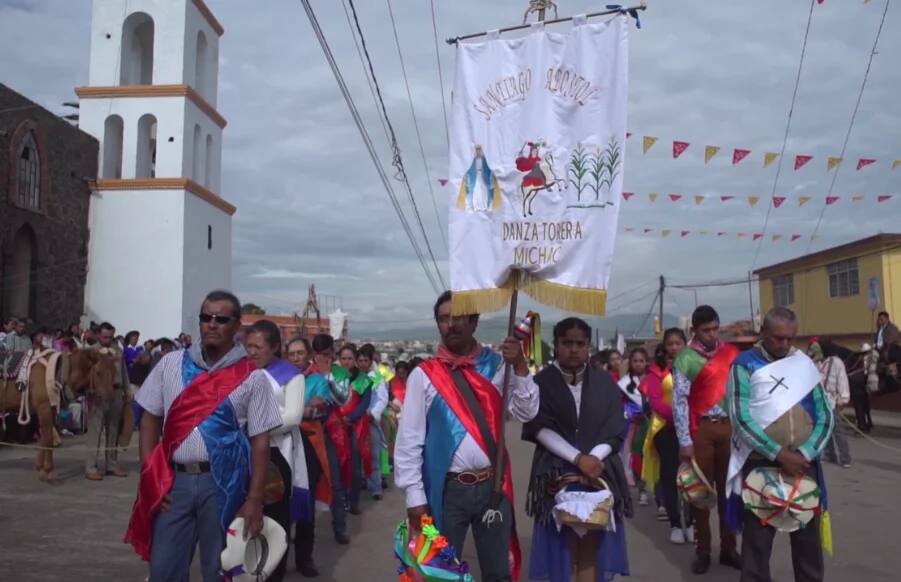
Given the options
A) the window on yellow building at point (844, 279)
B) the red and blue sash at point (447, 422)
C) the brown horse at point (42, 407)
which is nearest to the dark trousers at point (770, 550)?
the red and blue sash at point (447, 422)

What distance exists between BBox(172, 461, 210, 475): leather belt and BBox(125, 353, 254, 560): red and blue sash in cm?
3

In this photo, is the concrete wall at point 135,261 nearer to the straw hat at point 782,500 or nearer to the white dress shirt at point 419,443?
the white dress shirt at point 419,443

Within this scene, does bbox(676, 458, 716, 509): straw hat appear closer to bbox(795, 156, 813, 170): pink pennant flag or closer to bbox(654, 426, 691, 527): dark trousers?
bbox(654, 426, 691, 527): dark trousers

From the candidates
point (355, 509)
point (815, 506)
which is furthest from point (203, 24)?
point (815, 506)

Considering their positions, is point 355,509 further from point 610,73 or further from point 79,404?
point 79,404

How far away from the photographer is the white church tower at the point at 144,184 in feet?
71.8

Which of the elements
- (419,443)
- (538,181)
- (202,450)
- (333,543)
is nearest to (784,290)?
(333,543)

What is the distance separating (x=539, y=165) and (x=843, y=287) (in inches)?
1134

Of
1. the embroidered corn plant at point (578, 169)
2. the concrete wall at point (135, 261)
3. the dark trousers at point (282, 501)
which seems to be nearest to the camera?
the embroidered corn plant at point (578, 169)

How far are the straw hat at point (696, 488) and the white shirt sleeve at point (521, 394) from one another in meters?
2.18

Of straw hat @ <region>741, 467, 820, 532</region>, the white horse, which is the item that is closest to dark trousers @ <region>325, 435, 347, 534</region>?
the white horse

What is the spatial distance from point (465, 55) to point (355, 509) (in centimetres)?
562

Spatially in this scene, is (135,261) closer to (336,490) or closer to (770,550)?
(336,490)

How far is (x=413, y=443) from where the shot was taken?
12.3 ft
